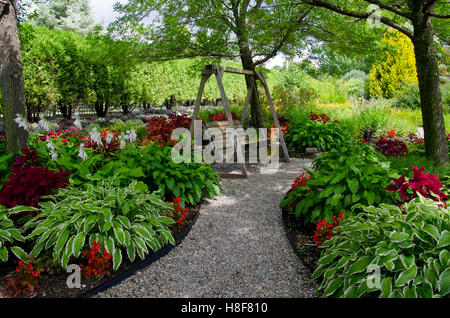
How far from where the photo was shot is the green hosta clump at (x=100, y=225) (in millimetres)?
2473

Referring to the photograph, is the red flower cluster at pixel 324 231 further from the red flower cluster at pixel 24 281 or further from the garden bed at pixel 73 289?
the red flower cluster at pixel 24 281

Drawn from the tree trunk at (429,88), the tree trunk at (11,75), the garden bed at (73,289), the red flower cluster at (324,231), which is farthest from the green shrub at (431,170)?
the tree trunk at (11,75)

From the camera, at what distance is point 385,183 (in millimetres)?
3072

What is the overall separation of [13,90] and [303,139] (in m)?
5.86

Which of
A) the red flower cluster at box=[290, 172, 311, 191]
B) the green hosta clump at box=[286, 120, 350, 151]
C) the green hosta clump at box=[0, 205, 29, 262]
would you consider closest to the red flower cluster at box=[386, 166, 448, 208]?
the red flower cluster at box=[290, 172, 311, 191]

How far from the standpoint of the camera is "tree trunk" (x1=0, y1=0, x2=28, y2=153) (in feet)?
11.8

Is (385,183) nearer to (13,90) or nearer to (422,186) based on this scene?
(422,186)

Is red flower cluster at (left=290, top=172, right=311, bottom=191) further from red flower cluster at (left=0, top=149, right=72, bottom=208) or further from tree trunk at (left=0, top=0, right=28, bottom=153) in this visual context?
tree trunk at (left=0, top=0, right=28, bottom=153)

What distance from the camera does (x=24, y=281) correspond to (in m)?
2.21

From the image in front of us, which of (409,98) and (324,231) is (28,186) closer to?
(324,231)

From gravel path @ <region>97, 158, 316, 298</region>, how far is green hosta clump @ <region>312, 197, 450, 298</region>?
40 centimetres

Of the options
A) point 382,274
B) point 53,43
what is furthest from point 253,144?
point 53,43

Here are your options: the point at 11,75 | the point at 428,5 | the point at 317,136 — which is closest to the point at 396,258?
the point at 428,5

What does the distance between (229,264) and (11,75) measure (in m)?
3.33
